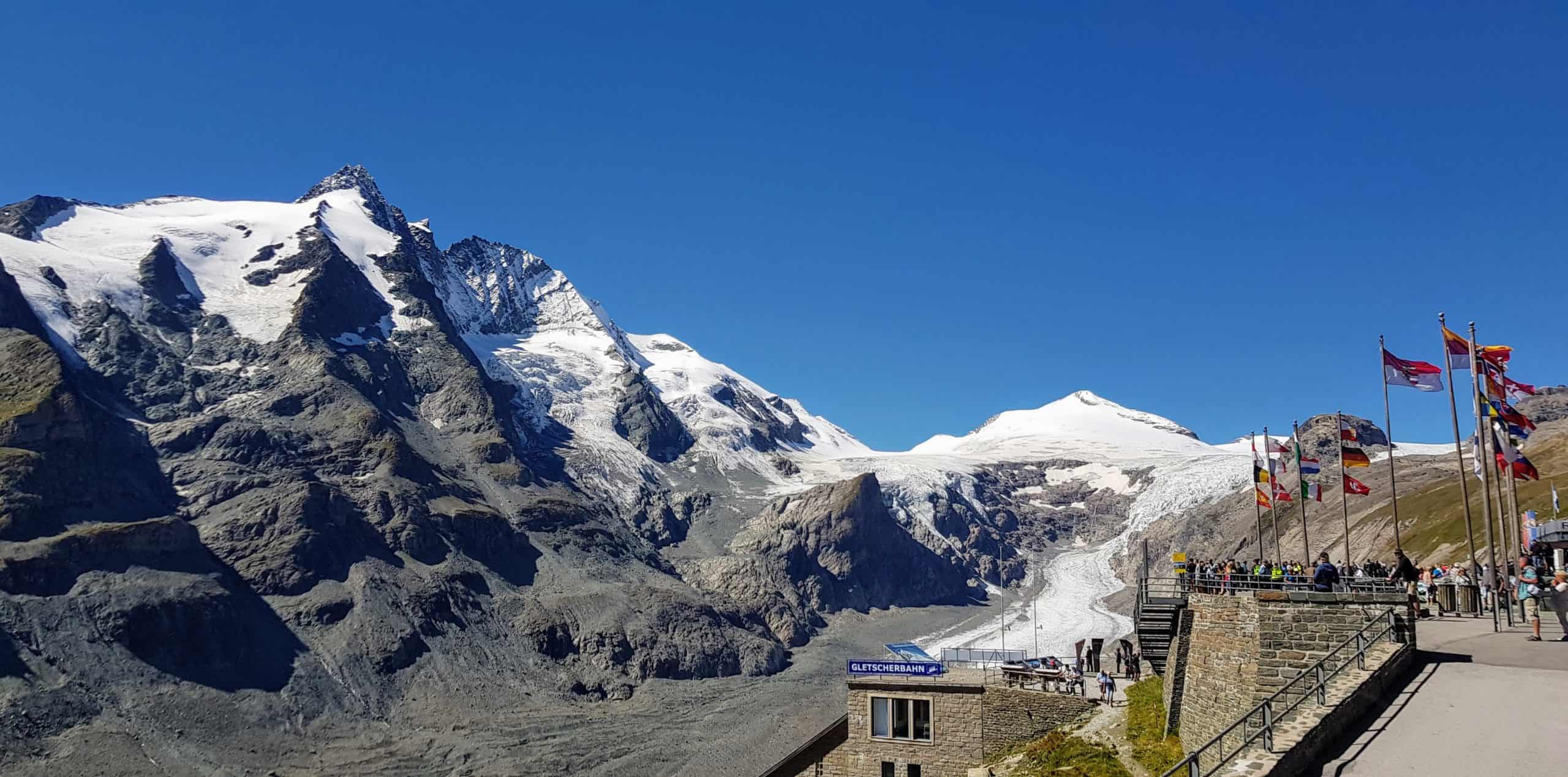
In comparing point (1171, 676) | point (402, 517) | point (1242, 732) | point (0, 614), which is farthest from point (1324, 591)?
point (402, 517)

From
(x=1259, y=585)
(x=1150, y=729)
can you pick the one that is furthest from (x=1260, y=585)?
(x=1150, y=729)

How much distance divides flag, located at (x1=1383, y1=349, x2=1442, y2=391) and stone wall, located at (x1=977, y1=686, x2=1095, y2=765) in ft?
58.2

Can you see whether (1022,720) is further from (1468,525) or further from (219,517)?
(219,517)

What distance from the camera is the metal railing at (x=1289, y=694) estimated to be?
20016 mm

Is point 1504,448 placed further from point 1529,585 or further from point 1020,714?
point 1020,714

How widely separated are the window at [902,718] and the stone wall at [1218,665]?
58.1ft

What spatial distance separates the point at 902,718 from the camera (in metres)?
50.4

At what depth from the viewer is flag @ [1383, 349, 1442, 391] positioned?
45.0m

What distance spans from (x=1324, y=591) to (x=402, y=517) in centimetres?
17988

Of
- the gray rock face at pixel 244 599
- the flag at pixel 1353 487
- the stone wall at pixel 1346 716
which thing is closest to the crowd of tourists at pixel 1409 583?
the stone wall at pixel 1346 716

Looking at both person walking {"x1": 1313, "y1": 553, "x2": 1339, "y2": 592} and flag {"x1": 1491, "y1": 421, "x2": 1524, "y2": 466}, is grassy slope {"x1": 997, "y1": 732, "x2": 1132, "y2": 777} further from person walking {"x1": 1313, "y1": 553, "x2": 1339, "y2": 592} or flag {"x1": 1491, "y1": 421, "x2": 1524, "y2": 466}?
flag {"x1": 1491, "y1": 421, "x2": 1524, "y2": 466}

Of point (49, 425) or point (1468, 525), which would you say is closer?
point (1468, 525)

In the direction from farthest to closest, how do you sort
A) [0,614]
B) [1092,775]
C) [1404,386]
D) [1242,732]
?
[0,614]
[1404,386]
[1092,775]
[1242,732]

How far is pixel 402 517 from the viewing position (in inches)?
7495
